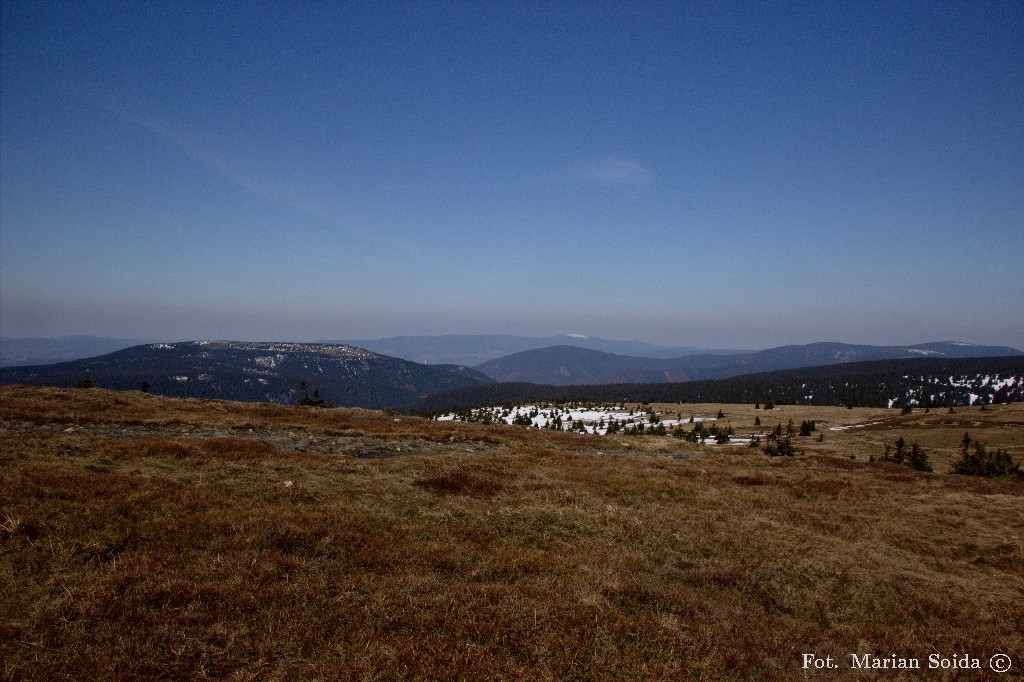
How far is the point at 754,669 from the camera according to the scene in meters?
6.36

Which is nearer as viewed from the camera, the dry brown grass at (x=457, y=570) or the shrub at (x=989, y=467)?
the dry brown grass at (x=457, y=570)

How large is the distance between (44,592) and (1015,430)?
8520cm

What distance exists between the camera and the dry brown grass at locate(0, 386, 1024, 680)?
5.86m

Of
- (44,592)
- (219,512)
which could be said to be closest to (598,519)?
(219,512)

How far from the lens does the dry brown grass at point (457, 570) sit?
5.86 m

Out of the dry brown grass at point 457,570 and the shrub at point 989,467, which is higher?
the dry brown grass at point 457,570

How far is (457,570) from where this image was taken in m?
9.06

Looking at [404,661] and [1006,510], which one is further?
[1006,510]

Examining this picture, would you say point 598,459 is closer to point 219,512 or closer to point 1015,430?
point 219,512

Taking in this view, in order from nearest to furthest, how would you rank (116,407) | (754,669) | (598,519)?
(754,669) → (598,519) → (116,407)

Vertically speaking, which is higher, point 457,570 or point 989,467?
point 457,570

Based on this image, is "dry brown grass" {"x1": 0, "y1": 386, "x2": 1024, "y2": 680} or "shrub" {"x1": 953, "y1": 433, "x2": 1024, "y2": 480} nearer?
"dry brown grass" {"x1": 0, "y1": 386, "x2": 1024, "y2": 680}

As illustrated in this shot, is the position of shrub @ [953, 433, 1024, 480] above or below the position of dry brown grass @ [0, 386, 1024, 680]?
below

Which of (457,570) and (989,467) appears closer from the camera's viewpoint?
(457,570)
